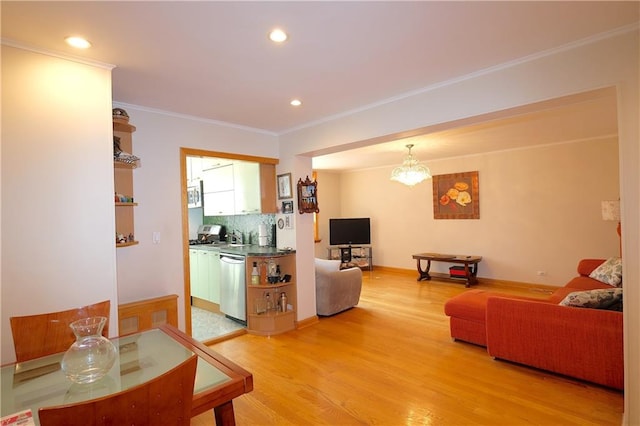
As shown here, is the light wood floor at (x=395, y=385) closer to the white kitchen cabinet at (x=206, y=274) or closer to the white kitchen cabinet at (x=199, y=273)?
the white kitchen cabinet at (x=206, y=274)

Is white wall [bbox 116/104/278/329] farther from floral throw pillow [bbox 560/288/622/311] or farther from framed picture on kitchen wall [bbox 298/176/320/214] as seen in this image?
floral throw pillow [bbox 560/288/622/311]

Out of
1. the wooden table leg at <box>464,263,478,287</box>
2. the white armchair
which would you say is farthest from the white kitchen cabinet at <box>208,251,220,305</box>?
the wooden table leg at <box>464,263,478,287</box>

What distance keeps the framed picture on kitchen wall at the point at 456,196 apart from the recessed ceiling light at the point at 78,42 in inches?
247

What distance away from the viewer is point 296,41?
2021mm

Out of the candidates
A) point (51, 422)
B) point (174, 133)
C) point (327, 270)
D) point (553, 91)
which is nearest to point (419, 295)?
point (327, 270)

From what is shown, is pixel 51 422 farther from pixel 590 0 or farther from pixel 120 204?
pixel 590 0

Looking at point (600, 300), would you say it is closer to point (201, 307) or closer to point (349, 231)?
point (201, 307)

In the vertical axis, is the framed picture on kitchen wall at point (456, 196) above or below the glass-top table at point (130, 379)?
above

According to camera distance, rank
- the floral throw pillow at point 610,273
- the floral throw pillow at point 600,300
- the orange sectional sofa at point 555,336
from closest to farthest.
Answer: the orange sectional sofa at point 555,336, the floral throw pillow at point 600,300, the floral throw pillow at point 610,273

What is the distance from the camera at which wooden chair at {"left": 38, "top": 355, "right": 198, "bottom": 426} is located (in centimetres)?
88

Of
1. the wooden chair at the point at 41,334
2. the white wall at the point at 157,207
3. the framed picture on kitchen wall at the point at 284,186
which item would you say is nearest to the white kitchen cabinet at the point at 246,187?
the framed picture on kitchen wall at the point at 284,186

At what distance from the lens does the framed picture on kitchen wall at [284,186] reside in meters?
4.21

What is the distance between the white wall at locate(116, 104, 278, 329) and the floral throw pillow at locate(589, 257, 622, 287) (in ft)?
15.9

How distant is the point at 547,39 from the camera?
2072 millimetres
